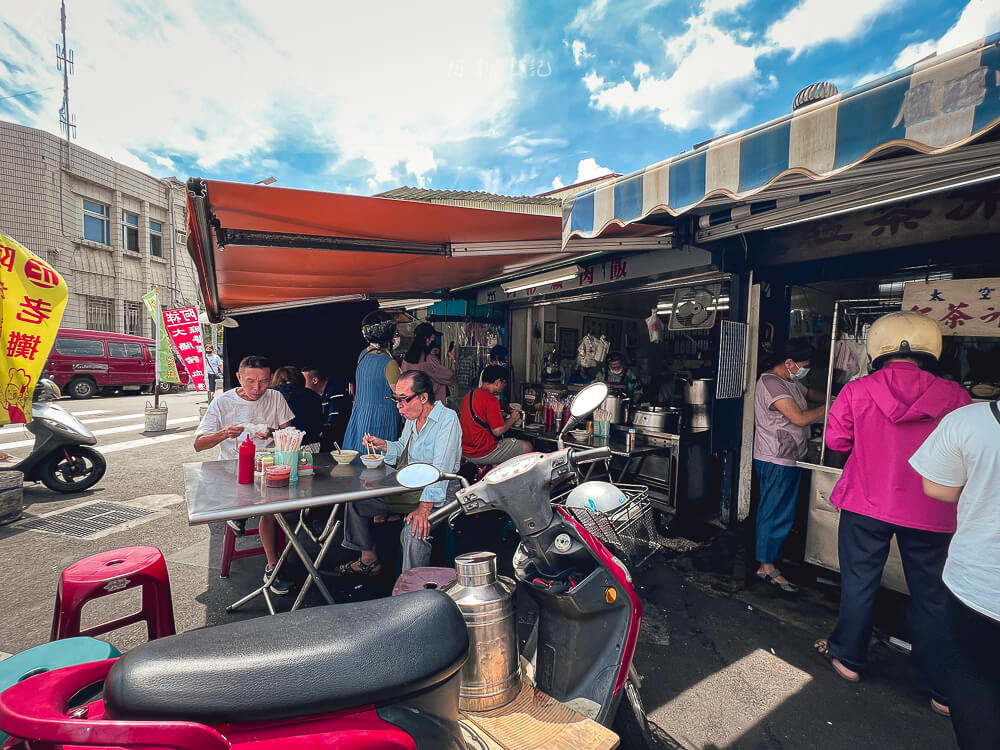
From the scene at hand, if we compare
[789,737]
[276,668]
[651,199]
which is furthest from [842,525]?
[276,668]

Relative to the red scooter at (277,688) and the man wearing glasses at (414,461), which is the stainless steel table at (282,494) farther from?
the red scooter at (277,688)

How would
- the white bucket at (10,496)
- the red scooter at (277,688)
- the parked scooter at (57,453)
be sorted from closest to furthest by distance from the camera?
the red scooter at (277,688) < the white bucket at (10,496) < the parked scooter at (57,453)

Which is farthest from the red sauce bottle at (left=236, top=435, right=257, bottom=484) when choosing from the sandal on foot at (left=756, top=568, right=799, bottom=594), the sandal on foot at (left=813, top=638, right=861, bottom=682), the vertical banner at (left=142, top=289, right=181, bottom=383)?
the vertical banner at (left=142, top=289, right=181, bottom=383)

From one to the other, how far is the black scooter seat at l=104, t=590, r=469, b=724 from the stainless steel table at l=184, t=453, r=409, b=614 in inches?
48.4

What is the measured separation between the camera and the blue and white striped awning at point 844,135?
151 centimetres

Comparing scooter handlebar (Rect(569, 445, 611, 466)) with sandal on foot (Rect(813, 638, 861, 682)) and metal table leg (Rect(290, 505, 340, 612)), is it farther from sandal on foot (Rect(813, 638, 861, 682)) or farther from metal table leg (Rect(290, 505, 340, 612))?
sandal on foot (Rect(813, 638, 861, 682))

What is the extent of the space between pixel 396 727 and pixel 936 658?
2698 millimetres

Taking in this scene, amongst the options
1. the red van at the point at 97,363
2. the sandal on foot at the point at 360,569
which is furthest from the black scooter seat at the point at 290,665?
the red van at the point at 97,363

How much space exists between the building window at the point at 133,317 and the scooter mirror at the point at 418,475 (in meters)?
25.3

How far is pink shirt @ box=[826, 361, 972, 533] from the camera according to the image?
2303 millimetres

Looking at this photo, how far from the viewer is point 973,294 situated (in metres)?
3.08

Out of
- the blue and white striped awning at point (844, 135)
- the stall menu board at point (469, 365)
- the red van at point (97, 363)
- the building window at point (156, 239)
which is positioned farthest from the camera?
the building window at point (156, 239)

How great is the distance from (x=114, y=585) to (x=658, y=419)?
4139mm

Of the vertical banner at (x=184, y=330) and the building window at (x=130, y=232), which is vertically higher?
the building window at (x=130, y=232)
